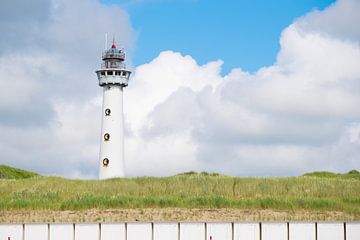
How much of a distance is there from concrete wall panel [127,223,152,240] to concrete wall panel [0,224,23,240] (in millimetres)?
3428

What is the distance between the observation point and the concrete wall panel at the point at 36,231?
22.5 meters

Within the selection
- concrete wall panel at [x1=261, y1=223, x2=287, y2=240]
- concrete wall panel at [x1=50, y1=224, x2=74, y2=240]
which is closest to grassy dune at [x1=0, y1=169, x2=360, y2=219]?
concrete wall panel at [x1=261, y1=223, x2=287, y2=240]

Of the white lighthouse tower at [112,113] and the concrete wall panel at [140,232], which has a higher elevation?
the white lighthouse tower at [112,113]

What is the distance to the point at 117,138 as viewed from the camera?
160 ft

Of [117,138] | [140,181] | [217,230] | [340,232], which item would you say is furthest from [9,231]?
[117,138]

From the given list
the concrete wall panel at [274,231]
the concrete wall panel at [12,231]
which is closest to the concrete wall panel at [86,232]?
the concrete wall panel at [12,231]

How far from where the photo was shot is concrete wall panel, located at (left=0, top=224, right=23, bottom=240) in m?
22.3

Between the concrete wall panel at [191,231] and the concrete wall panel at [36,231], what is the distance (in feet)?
14.0

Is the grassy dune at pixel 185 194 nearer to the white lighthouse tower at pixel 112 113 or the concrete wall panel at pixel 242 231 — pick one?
the white lighthouse tower at pixel 112 113

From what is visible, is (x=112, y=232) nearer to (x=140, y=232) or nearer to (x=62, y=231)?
(x=140, y=232)

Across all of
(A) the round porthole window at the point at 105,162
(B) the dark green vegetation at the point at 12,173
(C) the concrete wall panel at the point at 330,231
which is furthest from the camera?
(B) the dark green vegetation at the point at 12,173

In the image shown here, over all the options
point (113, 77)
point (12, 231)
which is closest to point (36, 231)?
point (12, 231)

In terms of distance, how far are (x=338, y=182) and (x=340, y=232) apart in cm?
1848

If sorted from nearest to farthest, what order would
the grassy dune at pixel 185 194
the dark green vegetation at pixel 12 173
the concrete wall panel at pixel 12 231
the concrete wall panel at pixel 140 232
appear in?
the concrete wall panel at pixel 12 231, the concrete wall panel at pixel 140 232, the grassy dune at pixel 185 194, the dark green vegetation at pixel 12 173
